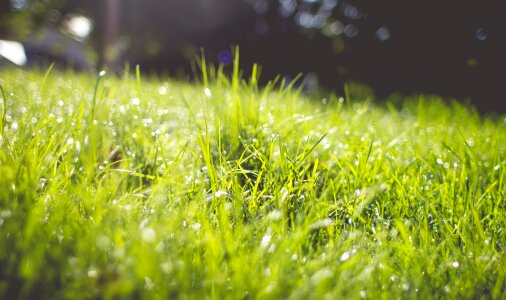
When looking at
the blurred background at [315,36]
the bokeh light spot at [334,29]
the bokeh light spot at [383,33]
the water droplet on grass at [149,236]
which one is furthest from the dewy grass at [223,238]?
the bokeh light spot at [334,29]

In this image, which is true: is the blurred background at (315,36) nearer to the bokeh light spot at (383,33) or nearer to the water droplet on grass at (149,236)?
the bokeh light spot at (383,33)

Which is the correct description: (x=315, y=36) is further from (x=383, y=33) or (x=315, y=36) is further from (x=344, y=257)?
(x=344, y=257)

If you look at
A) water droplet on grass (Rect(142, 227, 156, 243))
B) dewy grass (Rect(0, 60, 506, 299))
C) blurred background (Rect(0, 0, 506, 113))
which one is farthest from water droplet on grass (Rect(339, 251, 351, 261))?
blurred background (Rect(0, 0, 506, 113))

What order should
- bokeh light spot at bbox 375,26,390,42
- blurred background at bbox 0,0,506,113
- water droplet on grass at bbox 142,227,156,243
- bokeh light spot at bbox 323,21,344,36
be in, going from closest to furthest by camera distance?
water droplet on grass at bbox 142,227,156,243, blurred background at bbox 0,0,506,113, bokeh light spot at bbox 375,26,390,42, bokeh light spot at bbox 323,21,344,36

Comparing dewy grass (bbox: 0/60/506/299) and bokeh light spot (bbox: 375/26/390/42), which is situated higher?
bokeh light spot (bbox: 375/26/390/42)

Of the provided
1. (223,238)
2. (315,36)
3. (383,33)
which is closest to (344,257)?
(223,238)

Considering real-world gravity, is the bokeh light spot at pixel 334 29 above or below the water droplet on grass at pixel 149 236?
above

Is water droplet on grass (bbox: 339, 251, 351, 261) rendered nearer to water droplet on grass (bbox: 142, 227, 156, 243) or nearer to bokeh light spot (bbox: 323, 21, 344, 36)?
water droplet on grass (bbox: 142, 227, 156, 243)

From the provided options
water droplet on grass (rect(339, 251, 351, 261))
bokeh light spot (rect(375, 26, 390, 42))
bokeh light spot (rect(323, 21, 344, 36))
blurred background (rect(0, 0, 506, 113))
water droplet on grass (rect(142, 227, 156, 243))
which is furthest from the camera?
bokeh light spot (rect(323, 21, 344, 36))

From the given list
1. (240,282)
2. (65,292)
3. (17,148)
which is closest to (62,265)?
(65,292)
